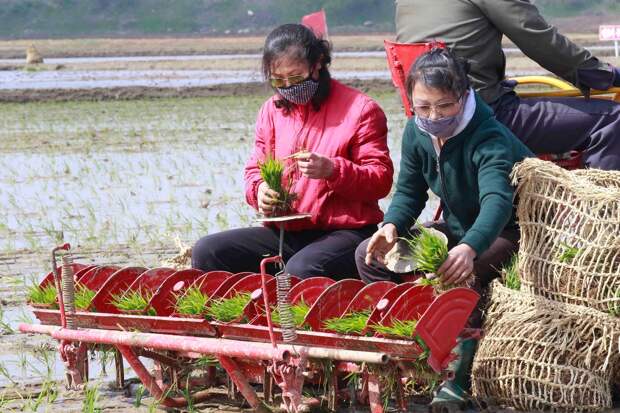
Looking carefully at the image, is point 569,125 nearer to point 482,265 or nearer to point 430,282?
point 482,265

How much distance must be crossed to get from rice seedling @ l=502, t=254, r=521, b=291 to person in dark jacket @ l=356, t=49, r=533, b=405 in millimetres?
70

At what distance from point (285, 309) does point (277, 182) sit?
1.12 m

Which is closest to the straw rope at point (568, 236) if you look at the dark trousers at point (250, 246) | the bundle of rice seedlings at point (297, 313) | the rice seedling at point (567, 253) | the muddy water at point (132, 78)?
the rice seedling at point (567, 253)

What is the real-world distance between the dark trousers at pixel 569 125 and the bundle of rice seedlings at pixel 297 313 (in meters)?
1.43

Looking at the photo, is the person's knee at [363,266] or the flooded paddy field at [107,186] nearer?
the person's knee at [363,266]

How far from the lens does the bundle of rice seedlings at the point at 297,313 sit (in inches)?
194

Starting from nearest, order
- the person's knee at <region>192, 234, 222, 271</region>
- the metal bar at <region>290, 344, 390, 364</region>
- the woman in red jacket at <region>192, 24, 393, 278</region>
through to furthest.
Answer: the metal bar at <region>290, 344, 390, 364</region>
the woman in red jacket at <region>192, 24, 393, 278</region>
the person's knee at <region>192, 234, 222, 271</region>

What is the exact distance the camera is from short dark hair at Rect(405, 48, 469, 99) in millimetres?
4914

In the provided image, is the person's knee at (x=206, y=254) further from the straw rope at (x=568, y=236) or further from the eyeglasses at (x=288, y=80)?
the straw rope at (x=568, y=236)

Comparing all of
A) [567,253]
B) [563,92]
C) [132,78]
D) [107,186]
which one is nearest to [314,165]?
[567,253]

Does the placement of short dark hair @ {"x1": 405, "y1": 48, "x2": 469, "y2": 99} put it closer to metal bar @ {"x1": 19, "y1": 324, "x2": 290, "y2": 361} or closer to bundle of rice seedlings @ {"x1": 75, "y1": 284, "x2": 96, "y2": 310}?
metal bar @ {"x1": 19, "y1": 324, "x2": 290, "y2": 361}

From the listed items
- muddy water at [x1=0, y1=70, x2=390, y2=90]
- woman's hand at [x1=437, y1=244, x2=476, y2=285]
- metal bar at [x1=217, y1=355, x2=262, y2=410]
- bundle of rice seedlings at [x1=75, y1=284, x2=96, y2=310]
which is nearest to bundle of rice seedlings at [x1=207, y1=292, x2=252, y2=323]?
metal bar at [x1=217, y1=355, x2=262, y2=410]

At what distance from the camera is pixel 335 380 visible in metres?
4.85

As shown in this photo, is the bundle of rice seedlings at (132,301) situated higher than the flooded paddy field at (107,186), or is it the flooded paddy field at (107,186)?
the bundle of rice seedlings at (132,301)
